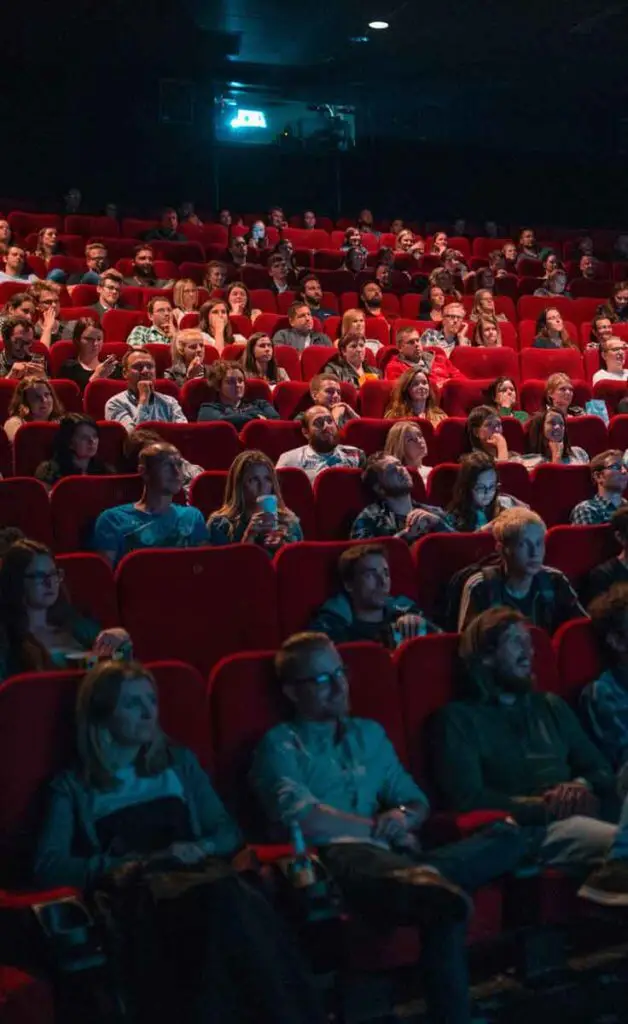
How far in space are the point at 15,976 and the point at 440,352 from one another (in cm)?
185

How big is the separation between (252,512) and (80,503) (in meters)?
0.19

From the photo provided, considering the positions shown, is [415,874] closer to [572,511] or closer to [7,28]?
[572,511]

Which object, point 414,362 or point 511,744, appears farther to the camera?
point 414,362

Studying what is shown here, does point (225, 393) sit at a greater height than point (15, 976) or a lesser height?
greater

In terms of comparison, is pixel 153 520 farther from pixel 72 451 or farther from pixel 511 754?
pixel 511 754

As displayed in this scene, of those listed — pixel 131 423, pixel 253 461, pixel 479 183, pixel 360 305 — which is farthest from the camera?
pixel 479 183

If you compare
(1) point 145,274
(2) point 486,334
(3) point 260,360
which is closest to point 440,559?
(3) point 260,360

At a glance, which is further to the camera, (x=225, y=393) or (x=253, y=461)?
(x=225, y=393)

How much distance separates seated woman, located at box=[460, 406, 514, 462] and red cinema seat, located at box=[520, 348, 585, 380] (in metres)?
0.63

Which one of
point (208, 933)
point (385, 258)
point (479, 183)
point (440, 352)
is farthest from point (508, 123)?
point (208, 933)

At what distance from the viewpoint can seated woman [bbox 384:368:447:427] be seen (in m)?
1.93

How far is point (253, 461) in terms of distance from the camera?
4.53ft

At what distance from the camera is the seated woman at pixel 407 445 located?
1.63 m

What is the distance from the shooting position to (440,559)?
1336 mm
